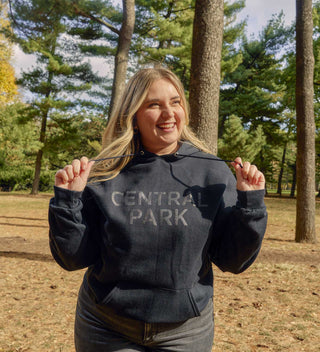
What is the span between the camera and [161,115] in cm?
160

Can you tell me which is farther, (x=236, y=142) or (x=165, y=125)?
(x=236, y=142)

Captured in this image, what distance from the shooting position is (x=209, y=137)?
14.7ft

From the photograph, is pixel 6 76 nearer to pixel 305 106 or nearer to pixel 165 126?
pixel 305 106

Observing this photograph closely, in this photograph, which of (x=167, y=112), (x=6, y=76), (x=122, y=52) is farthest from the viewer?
(x=6, y=76)

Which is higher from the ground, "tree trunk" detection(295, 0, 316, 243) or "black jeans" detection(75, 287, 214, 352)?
"tree trunk" detection(295, 0, 316, 243)

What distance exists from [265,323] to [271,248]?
3.84 meters

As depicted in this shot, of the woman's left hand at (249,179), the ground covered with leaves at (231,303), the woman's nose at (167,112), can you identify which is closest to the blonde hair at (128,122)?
the woman's nose at (167,112)

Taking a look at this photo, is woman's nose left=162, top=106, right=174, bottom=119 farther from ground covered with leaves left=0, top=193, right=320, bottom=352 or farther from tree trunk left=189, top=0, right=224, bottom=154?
tree trunk left=189, top=0, right=224, bottom=154

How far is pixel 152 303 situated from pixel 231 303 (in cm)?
317

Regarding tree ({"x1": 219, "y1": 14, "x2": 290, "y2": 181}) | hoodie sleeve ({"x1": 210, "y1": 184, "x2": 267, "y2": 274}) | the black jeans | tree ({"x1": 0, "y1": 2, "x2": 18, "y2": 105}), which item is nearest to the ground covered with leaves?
the black jeans

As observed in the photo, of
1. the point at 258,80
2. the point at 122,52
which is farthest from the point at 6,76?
the point at 258,80

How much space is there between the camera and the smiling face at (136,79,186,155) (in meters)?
1.61

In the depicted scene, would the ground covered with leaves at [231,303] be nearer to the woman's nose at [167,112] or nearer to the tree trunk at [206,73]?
the tree trunk at [206,73]

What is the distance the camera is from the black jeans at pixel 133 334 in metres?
1.41
